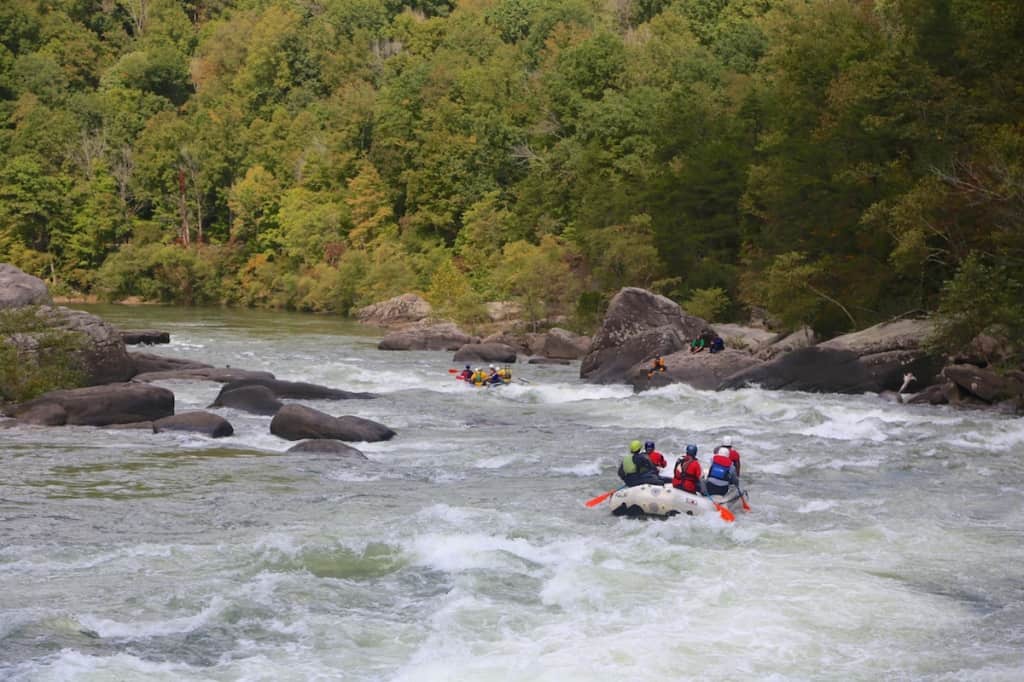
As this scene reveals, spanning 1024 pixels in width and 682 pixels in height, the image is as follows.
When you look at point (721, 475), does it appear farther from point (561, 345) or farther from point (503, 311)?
point (503, 311)

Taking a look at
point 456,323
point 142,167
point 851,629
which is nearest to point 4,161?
point 142,167

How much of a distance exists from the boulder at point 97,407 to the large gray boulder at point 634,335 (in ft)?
50.7

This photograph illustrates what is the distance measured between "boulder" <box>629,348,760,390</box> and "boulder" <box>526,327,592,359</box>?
1069 centimetres

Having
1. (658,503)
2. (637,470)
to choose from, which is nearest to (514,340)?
(637,470)

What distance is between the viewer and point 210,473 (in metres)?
21.6

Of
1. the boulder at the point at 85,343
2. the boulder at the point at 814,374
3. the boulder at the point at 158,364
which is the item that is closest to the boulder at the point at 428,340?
the boulder at the point at 158,364

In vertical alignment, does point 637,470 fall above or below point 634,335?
below

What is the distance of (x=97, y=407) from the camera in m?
26.3

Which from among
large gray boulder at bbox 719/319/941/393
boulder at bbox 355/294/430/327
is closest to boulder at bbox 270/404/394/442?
large gray boulder at bbox 719/319/941/393

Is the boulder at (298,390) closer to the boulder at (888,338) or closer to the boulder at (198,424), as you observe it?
the boulder at (198,424)

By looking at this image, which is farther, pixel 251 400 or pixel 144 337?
pixel 144 337

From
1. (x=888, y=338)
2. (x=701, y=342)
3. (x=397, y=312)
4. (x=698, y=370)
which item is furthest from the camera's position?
(x=397, y=312)

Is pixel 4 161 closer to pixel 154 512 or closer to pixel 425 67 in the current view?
pixel 425 67

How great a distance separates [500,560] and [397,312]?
52.2 metres
